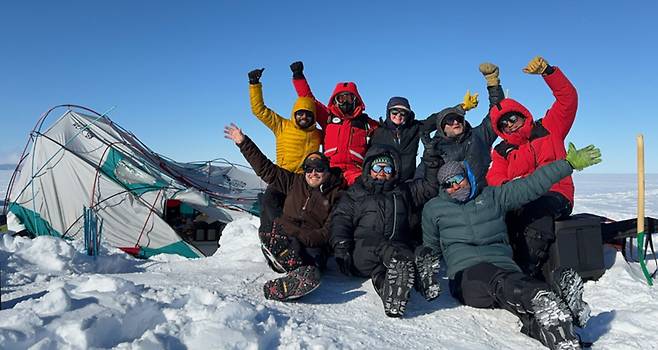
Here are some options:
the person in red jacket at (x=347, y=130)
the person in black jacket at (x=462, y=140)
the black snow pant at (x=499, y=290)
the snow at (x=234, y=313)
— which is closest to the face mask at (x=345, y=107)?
the person in red jacket at (x=347, y=130)

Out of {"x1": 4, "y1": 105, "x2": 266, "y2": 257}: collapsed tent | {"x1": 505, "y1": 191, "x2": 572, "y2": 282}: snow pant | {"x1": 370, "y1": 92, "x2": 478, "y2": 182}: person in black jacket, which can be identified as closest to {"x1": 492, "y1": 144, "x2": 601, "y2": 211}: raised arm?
{"x1": 505, "y1": 191, "x2": 572, "y2": 282}: snow pant

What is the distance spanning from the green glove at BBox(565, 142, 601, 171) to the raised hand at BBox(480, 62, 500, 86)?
1.92 m

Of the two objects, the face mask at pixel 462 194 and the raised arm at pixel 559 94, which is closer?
the face mask at pixel 462 194

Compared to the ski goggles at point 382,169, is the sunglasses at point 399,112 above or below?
above

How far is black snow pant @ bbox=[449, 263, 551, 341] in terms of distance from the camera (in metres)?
2.77

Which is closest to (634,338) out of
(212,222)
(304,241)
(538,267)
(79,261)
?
(538,267)

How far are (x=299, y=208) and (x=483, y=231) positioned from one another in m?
1.60

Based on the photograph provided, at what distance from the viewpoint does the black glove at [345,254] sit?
3696mm

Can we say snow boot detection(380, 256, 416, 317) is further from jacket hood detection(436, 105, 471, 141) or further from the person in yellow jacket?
the person in yellow jacket

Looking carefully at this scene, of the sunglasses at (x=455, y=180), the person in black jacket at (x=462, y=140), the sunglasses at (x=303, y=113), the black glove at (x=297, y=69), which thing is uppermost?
the black glove at (x=297, y=69)

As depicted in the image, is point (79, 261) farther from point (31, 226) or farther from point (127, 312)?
point (31, 226)

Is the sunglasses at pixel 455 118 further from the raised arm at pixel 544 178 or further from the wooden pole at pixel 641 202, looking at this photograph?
the wooden pole at pixel 641 202

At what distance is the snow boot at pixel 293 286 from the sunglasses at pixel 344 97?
2309 millimetres

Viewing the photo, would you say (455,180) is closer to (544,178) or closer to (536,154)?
(544,178)
